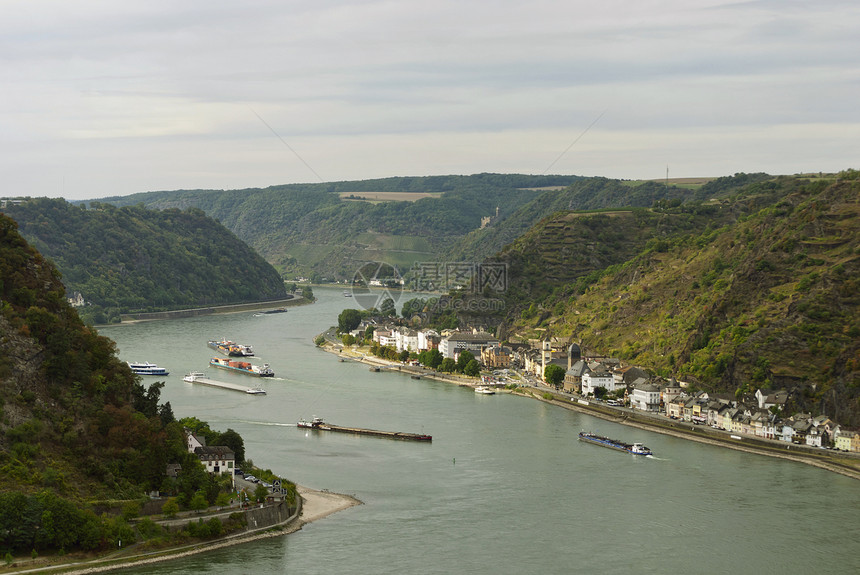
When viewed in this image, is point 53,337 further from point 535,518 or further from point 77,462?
point 535,518

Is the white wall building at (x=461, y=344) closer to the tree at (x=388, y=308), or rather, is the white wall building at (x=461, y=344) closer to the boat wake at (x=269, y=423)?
the boat wake at (x=269, y=423)

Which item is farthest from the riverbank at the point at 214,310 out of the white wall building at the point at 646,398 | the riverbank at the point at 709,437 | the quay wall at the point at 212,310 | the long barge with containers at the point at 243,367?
the white wall building at the point at 646,398

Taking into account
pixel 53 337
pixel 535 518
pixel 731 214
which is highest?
pixel 731 214

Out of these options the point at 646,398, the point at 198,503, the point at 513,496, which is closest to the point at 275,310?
the point at 646,398

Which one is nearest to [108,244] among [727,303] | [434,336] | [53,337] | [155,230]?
[155,230]

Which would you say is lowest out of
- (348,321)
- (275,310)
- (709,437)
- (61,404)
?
(709,437)

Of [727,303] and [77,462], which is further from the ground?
[727,303]

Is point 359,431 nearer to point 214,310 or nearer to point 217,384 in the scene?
point 217,384
